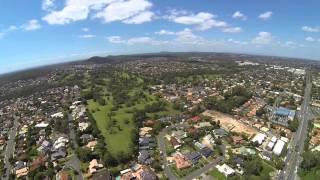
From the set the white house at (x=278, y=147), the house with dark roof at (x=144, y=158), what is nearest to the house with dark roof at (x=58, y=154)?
the house with dark roof at (x=144, y=158)

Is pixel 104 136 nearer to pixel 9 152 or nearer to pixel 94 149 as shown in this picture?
pixel 94 149

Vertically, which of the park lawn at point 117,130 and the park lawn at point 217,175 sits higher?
the park lawn at point 117,130

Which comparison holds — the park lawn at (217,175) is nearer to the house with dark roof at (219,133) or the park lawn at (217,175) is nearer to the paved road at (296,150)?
the paved road at (296,150)

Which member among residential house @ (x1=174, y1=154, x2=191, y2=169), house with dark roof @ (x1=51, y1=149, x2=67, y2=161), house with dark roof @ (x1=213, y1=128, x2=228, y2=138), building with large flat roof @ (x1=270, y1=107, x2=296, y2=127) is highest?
building with large flat roof @ (x1=270, y1=107, x2=296, y2=127)

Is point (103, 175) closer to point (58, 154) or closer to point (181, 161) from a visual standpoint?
point (181, 161)

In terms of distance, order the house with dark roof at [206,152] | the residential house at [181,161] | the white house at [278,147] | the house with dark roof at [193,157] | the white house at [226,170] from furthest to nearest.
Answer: the white house at [278,147]
the house with dark roof at [206,152]
the house with dark roof at [193,157]
the residential house at [181,161]
the white house at [226,170]

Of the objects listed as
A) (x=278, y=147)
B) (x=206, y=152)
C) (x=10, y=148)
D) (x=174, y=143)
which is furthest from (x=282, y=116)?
(x=10, y=148)

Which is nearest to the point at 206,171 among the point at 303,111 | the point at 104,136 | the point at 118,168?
the point at 118,168

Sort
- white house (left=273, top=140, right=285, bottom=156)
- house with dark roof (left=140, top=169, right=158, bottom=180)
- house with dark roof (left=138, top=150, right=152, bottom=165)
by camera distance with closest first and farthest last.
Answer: house with dark roof (left=140, top=169, right=158, bottom=180)
house with dark roof (left=138, top=150, right=152, bottom=165)
white house (left=273, top=140, right=285, bottom=156)

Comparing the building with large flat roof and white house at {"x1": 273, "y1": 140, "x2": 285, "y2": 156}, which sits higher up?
the building with large flat roof

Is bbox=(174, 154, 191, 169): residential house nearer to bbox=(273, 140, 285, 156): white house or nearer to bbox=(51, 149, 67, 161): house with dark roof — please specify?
bbox=(273, 140, 285, 156): white house

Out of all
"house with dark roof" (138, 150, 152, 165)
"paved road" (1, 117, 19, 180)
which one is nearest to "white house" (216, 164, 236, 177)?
"house with dark roof" (138, 150, 152, 165)
